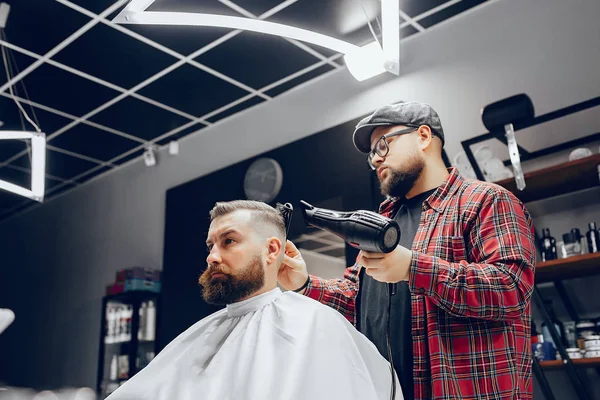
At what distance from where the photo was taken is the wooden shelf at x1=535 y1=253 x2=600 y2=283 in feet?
7.88

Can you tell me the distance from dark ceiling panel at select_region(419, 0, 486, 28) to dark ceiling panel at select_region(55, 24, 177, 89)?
5.23ft

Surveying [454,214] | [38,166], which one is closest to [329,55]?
[38,166]

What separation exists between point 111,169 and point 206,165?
51.2 inches

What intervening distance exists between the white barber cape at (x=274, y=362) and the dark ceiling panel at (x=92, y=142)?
355cm

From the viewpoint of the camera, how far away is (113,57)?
3818 millimetres

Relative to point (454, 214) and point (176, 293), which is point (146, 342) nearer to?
point (176, 293)

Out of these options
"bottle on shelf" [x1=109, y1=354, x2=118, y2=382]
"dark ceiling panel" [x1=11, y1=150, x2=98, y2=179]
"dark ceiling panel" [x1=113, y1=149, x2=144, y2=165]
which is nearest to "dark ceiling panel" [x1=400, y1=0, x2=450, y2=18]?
"dark ceiling panel" [x1=113, y1=149, x2=144, y2=165]

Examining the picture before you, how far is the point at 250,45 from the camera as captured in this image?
12.2ft

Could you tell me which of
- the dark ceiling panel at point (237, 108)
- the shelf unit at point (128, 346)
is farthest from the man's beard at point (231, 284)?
the shelf unit at point (128, 346)

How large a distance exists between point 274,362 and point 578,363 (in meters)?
1.52

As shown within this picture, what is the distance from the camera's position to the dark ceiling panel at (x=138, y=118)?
4.45m

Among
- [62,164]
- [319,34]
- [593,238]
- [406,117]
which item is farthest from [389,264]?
[62,164]

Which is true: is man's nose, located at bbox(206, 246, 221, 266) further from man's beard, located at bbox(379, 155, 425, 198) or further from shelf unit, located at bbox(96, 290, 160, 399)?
shelf unit, located at bbox(96, 290, 160, 399)

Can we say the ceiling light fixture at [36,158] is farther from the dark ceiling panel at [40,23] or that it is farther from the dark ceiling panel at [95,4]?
the dark ceiling panel at [95,4]
